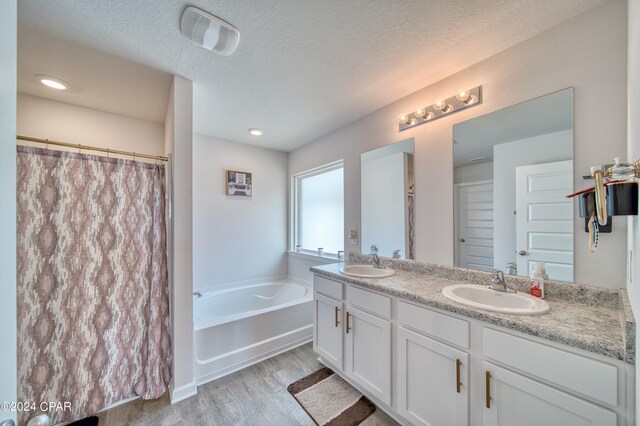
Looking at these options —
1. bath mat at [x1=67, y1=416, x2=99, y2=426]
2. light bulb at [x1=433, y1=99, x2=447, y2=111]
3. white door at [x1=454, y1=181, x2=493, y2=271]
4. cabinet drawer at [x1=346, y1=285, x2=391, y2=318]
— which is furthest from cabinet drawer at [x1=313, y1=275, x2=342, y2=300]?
bath mat at [x1=67, y1=416, x2=99, y2=426]

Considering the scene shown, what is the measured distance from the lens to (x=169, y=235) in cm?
188

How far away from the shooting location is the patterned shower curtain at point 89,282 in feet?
4.75

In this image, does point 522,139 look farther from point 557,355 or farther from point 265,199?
point 265,199

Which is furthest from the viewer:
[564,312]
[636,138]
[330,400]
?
[330,400]

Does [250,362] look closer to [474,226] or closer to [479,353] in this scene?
[479,353]

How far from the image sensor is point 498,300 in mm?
1371

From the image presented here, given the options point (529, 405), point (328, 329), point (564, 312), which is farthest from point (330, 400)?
point (564, 312)

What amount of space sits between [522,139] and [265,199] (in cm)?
292

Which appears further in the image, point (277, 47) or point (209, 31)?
point (277, 47)

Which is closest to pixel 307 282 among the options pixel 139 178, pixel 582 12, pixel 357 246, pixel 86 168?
pixel 357 246

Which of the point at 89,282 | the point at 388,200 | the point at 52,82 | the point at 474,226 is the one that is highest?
the point at 52,82

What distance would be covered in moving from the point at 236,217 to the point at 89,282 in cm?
172

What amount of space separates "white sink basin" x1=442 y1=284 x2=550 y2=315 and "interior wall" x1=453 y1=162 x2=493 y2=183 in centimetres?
73

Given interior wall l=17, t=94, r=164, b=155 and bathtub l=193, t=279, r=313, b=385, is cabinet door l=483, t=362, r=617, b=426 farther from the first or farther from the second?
interior wall l=17, t=94, r=164, b=155
